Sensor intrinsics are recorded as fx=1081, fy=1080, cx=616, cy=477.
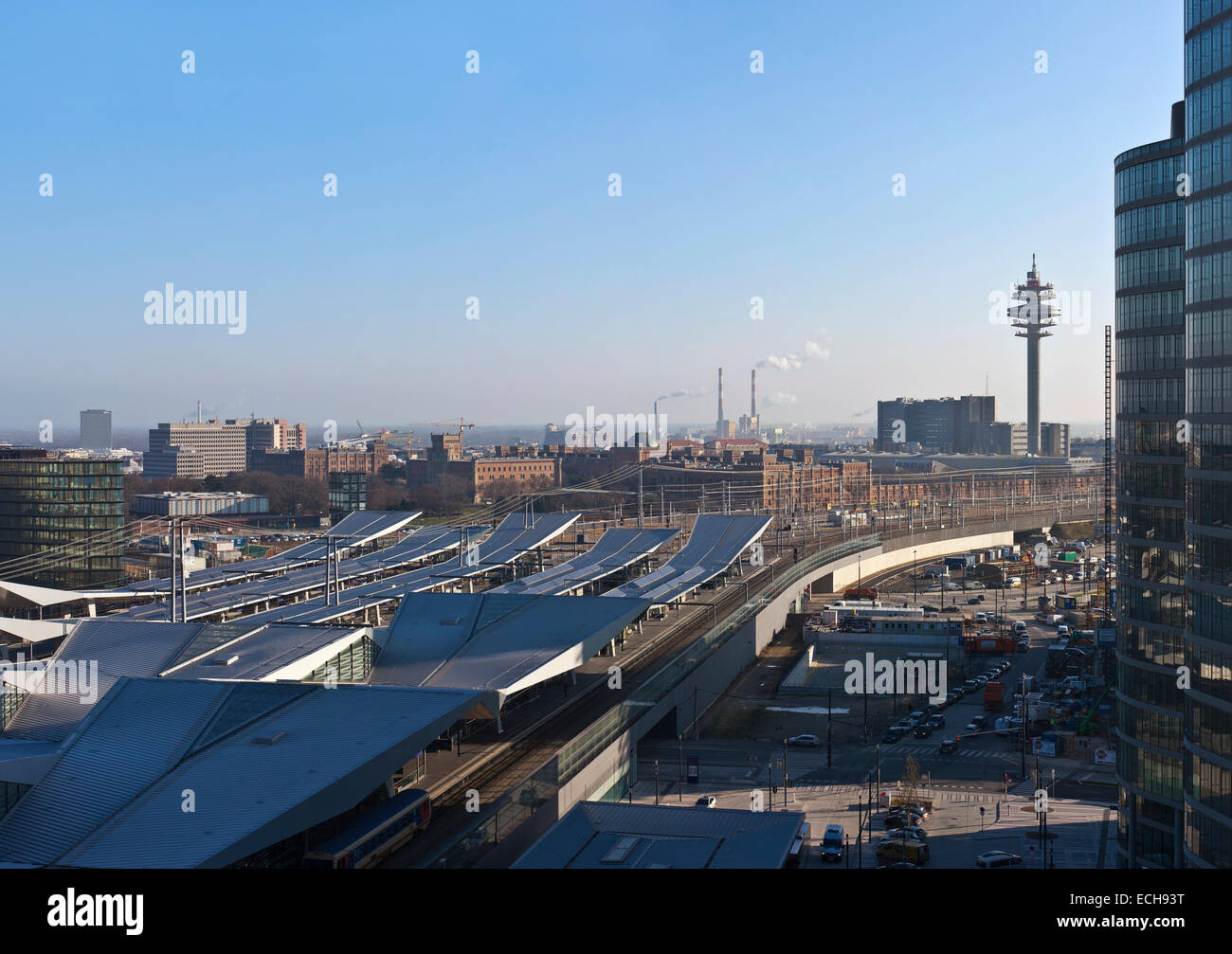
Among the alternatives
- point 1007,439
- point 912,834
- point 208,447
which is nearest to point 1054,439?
point 1007,439

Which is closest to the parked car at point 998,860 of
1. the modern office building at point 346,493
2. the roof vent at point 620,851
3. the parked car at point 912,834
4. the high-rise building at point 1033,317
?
the parked car at point 912,834

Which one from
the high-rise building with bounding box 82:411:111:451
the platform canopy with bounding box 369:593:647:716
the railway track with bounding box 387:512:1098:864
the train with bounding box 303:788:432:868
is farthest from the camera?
the high-rise building with bounding box 82:411:111:451

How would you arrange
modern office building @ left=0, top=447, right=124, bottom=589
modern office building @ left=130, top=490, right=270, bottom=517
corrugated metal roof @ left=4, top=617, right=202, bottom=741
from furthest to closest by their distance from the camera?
1. modern office building @ left=130, top=490, right=270, bottom=517
2. modern office building @ left=0, top=447, right=124, bottom=589
3. corrugated metal roof @ left=4, top=617, right=202, bottom=741

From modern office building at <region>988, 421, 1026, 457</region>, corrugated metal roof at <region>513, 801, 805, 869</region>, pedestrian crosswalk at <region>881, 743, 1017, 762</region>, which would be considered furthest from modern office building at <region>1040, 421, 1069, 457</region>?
Result: corrugated metal roof at <region>513, 801, 805, 869</region>

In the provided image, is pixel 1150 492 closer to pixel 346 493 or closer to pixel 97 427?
pixel 346 493

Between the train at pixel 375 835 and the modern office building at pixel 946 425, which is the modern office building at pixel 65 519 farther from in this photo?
the modern office building at pixel 946 425

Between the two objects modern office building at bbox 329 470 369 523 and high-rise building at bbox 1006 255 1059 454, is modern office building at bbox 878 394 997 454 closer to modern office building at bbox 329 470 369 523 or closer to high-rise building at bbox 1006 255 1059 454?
high-rise building at bbox 1006 255 1059 454

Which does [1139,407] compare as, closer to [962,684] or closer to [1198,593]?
[1198,593]
